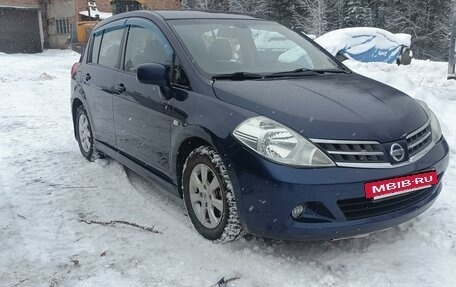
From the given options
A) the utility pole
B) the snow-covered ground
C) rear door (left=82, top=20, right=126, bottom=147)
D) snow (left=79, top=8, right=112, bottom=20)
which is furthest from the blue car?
snow (left=79, top=8, right=112, bottom=20)

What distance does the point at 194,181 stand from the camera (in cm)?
329

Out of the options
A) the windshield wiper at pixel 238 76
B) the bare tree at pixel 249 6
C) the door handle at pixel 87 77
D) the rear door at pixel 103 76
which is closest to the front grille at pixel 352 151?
the windshield wiper at pixel 238 76

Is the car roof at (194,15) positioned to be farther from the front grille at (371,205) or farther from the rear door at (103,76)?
the front grille at (371,205)

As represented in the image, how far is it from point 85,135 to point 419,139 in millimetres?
3862

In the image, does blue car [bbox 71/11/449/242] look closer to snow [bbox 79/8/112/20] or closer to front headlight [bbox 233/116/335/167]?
front headlight [bbox 233/116/335/167]

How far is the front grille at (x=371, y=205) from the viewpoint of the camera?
8.92 ft

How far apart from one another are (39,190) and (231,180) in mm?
2473

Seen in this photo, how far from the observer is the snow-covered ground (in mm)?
2820

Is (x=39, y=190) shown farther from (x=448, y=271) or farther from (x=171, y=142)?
(x=448, y=271)

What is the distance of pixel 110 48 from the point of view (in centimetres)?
480

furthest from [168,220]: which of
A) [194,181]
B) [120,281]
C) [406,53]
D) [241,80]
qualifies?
[406,53]

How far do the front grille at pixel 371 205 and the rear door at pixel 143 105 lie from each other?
1482 mm

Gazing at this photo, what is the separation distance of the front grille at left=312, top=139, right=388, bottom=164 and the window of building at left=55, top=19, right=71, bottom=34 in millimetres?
33233

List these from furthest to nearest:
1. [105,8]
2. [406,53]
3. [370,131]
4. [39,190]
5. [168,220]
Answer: [105,8]
[406,53]
[39,190]
[168,220]
[370,131]
